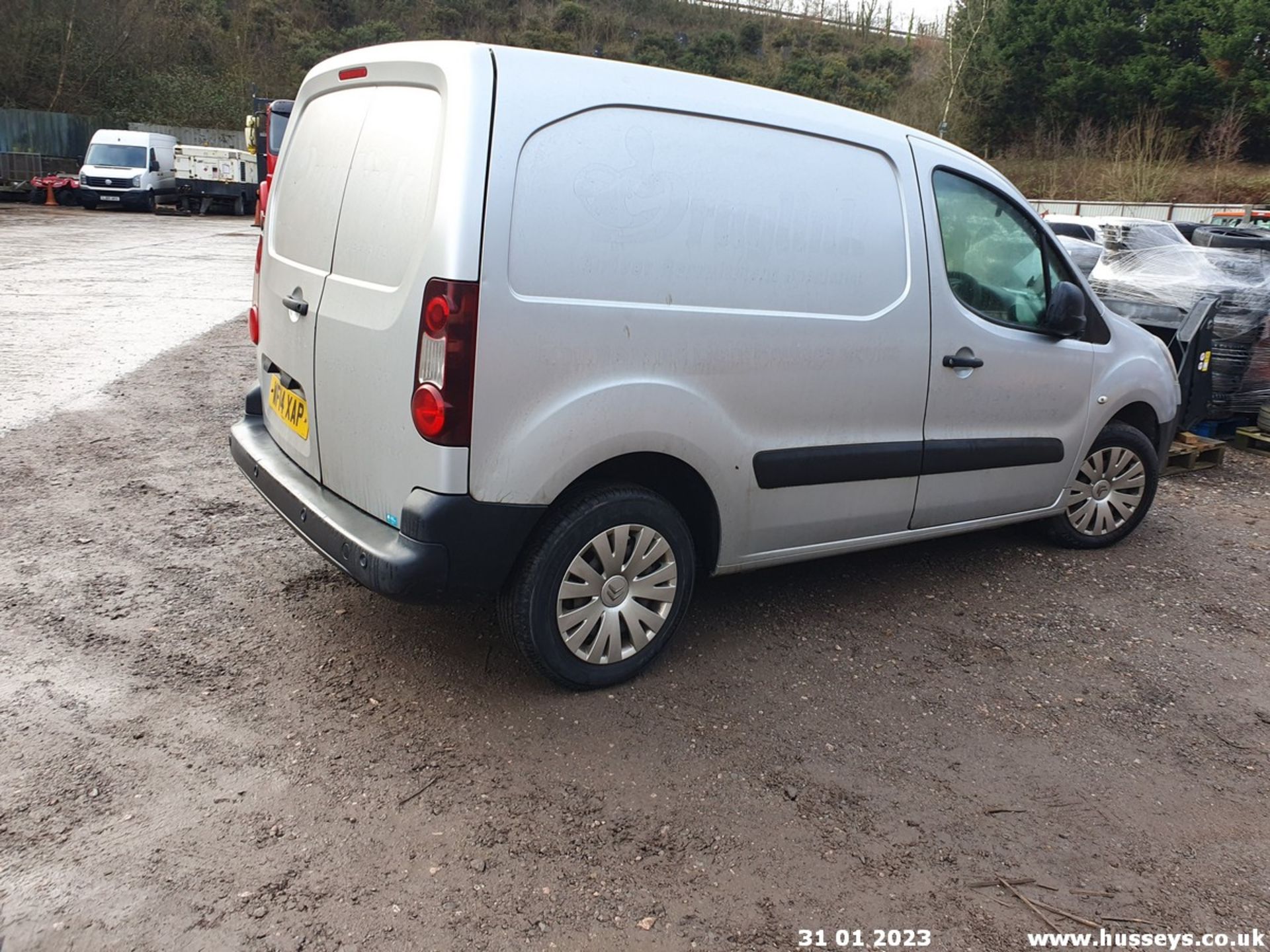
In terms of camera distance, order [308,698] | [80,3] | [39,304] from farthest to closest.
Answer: [80,3], [39,304], [308,698]

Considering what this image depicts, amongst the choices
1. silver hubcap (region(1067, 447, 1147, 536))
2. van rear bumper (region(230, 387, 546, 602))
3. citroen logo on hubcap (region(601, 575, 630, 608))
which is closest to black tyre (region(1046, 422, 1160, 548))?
silver hubcap (region(1067, 447, 1147, 536))

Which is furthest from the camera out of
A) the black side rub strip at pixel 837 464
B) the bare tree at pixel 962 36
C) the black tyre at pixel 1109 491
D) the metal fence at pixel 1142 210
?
the bare tree at pixel 962 36

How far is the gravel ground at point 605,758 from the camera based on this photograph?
2.40 m

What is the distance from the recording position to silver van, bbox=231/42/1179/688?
2.83 metres

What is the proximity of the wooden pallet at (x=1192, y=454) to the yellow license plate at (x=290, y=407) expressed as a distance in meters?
5.61

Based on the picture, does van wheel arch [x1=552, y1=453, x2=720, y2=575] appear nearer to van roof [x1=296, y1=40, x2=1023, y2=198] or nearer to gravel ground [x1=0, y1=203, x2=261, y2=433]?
van roof [x1=296, y1=40, x2=1023, y2=198]

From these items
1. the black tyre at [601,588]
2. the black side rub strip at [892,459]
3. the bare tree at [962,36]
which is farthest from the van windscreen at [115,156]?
the black tyre at [601,588]

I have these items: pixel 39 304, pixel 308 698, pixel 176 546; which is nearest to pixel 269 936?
pixel 308 698

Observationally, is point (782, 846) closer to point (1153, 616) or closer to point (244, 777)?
point (244, 777)

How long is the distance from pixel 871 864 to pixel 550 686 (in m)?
1.22

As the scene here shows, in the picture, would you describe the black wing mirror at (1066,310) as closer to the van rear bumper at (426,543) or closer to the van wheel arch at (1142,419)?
the van wheel arch at (1142,419)

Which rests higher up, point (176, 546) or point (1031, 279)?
point (1031, 279)

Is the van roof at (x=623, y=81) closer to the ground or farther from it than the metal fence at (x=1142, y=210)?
closer to the ground

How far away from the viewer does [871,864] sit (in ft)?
8.59
